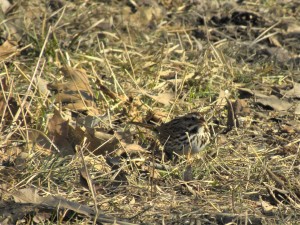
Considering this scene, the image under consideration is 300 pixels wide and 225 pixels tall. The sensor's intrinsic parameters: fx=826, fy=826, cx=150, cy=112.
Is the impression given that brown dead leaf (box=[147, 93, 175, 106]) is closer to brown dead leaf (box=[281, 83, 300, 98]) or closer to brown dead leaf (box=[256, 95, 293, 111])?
brown dead leaf (box=[256, 95, 293, 111])

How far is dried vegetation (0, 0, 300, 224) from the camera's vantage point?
15.1ft

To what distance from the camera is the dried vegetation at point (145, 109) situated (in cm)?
461

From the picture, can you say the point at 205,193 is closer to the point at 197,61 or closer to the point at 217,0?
the point at 197,61

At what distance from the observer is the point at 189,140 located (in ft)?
18.2

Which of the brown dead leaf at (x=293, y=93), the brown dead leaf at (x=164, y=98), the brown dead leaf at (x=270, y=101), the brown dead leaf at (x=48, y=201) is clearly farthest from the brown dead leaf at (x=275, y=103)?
the brown dead leaf at (x=48, y=201)

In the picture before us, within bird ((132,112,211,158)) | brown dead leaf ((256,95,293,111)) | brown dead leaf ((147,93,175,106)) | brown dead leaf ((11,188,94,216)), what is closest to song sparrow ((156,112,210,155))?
bird ((132,112,211,158))

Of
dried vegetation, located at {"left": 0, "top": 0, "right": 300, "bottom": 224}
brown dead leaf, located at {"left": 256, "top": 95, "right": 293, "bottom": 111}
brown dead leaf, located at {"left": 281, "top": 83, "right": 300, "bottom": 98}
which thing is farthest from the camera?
brown dead leaf, located at {"left": 281, "top": 83, "right": 300, "bottom": 98}

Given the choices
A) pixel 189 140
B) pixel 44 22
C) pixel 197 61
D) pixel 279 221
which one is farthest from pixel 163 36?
pixel 279 221

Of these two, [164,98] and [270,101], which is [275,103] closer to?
[270,101]

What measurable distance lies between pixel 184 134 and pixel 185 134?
1 centimetres

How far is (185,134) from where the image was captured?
571 centimetres

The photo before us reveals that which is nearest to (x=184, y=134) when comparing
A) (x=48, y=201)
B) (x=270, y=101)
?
(x=270, y=101)

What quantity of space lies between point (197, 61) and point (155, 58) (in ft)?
1.20

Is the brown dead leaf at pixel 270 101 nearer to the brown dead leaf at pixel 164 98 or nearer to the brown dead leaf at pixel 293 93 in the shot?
the brown dead leaf at pixel 293 93
